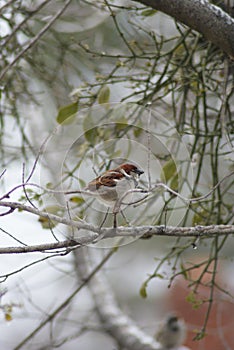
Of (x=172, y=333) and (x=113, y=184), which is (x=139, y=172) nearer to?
(x=113, y=184)

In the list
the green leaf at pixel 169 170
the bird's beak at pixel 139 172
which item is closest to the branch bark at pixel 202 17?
the green leaf at pixel 169 170

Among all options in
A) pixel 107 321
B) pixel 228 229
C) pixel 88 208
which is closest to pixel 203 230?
pixel 228 229

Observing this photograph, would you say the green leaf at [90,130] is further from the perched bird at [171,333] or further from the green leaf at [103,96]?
the perched bird at [171,333]

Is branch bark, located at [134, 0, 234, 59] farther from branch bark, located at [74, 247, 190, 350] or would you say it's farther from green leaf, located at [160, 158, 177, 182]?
branch bark, located at [74, 247, 190, 350]

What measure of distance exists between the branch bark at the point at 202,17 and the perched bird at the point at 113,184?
0.35 metres

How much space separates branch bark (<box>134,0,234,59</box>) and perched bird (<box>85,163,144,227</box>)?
346mm

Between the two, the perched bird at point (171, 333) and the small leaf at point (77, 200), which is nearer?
the small leaf at point (77, 200)

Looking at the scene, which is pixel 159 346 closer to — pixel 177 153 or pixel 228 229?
pixel 177 153

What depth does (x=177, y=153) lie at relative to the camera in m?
1.34

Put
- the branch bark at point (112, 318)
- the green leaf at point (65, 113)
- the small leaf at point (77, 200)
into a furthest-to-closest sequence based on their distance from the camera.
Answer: the branch bark at point (112, 318) < the green leaf at point (65, 113) < the small leaf at point (77, 200)

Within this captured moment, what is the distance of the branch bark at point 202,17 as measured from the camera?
1.20 meters

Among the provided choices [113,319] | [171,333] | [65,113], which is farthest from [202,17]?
[171,333]

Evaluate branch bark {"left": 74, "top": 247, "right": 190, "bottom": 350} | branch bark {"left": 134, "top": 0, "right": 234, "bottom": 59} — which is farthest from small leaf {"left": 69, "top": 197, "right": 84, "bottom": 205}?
branch bark {"left": 74, "top": 247, "right": 190, "bottom": 350}

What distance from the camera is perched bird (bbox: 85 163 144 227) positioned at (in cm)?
94
